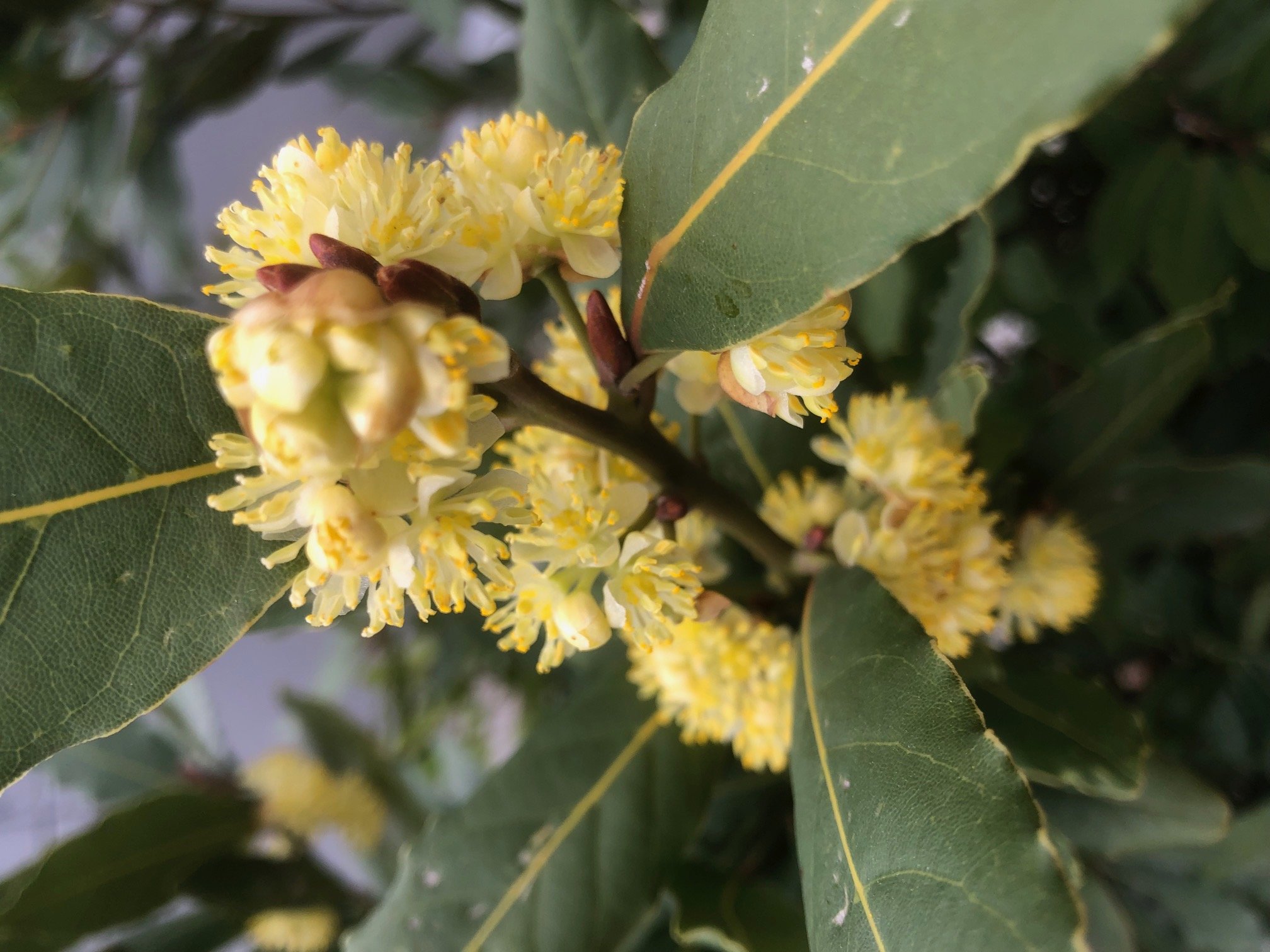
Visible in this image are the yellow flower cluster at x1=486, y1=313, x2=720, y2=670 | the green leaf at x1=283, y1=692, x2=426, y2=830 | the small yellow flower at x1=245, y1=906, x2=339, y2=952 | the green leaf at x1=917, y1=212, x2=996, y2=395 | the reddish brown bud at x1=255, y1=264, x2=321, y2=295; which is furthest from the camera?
the green leaf at x1=283, y1=692, x2=426, y2=830

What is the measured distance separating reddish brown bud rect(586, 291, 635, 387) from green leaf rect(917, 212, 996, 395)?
40 centimetres

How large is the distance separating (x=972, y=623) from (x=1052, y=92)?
42cm

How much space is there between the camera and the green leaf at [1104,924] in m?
0.91

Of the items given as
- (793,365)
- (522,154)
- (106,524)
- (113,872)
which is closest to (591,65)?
(522,154)

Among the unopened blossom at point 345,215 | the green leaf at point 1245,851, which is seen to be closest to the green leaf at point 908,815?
the unopened blossom at point 345,215

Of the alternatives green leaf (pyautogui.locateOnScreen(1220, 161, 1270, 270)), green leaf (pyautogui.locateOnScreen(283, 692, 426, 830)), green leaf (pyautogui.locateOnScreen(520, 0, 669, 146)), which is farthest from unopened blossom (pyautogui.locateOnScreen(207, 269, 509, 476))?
green leaf (pyautogui.locateOnScreen(283, 692, 426, 830))

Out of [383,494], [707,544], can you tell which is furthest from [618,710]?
[383,494]

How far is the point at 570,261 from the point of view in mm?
Result: 451

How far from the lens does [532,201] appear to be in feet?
1.40

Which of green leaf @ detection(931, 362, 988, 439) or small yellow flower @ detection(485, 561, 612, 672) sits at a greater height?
small yellow flower @ detection(485, 561, 612, 672)

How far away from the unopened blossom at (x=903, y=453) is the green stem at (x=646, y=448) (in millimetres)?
→ 80

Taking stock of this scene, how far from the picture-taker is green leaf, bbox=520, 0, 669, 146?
64cm

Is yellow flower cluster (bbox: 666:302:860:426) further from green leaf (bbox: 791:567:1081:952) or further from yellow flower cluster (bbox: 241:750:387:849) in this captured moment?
yellow flower cluster (bbox: 241:750:387:849)

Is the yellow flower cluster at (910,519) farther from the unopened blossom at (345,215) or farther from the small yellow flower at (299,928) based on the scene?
the small yellow flower at (299,928)
